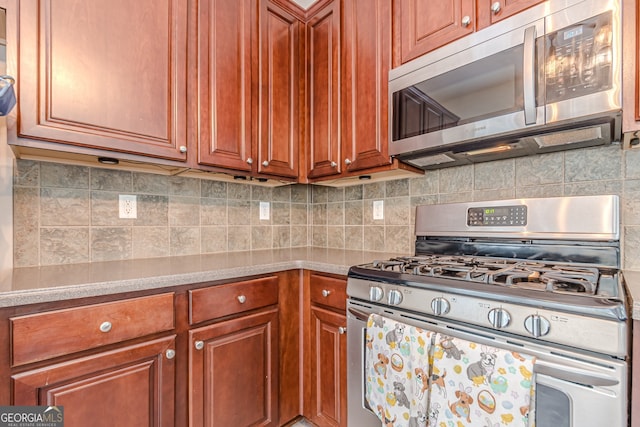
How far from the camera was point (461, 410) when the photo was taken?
36.2 inches

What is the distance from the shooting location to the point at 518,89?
3.81 feet

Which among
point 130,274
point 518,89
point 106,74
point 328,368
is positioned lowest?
point 328,368

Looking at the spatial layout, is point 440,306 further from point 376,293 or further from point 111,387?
point 111,387

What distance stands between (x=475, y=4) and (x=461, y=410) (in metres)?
1.51

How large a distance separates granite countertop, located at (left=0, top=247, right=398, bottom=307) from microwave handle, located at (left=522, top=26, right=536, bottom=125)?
934 mm

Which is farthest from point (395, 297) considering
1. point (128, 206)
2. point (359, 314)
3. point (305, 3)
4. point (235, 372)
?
point (305, 3)

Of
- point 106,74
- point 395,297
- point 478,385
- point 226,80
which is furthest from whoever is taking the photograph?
point 226,80

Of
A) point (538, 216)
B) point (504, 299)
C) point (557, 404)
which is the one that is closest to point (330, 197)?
point (538, 216)

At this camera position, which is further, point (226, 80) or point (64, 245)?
point (226, 80)

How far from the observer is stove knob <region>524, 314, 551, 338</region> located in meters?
0.82

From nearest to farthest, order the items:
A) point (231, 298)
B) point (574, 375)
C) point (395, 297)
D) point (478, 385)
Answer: point (574, 375)
point (478, 385)
point (395, 297)
point (231, 298)

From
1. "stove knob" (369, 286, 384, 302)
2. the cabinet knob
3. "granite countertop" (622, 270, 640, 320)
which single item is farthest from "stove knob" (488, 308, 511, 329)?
the cabinet knob

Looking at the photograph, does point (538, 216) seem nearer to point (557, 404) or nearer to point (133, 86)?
point (557, 404)

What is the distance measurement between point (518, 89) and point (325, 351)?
141cm
